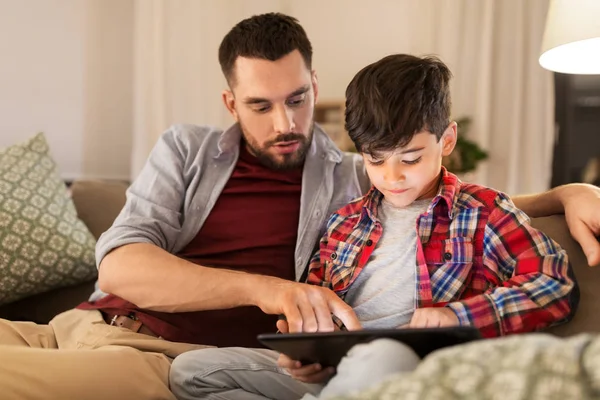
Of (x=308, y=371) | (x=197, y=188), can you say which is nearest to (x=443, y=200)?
(x=308, y=371)

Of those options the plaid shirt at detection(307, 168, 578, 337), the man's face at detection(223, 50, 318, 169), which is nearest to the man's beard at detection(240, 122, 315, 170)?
the man's face at detection(223, 50, 318, 169)

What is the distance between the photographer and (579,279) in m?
1.32

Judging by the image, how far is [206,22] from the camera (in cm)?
375

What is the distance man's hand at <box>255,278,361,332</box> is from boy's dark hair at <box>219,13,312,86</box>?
695mm

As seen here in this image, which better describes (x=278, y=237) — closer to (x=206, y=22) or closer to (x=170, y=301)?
(x=170, y=301)

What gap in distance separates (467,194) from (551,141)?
96.6 inches

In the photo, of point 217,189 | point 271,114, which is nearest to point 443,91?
point 271,114

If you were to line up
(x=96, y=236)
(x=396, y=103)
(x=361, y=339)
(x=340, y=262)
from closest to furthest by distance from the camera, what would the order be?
(x=361, y=339) < (x=396, y=103) < (x=340, y=262) < (x=96, y=236)

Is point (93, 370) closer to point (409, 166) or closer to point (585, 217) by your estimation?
point (409, 166)

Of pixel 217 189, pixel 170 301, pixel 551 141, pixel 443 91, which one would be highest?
pixel 443 91

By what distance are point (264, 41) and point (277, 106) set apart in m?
0.17

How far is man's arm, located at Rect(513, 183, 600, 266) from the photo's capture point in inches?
50.9

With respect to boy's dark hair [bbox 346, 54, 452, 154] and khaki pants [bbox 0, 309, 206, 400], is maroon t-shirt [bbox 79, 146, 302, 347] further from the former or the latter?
boy's dark hair [bbox 346, 54, 452, 154]

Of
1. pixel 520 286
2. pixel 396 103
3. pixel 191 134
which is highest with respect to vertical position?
pixel 396 103
